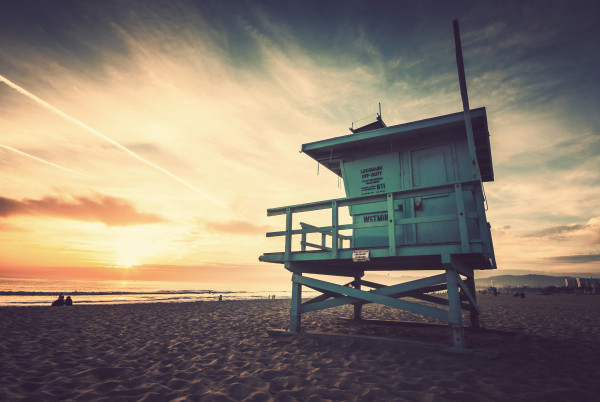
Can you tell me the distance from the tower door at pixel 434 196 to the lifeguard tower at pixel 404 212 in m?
0.02

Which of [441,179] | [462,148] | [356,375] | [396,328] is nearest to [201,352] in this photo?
[356,375]

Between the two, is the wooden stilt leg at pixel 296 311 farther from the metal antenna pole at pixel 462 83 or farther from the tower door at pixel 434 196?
the metal antenna pole at pixel 462 83

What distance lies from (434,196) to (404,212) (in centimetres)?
85

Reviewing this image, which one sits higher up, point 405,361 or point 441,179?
point 441,179

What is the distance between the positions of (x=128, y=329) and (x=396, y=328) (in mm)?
8447

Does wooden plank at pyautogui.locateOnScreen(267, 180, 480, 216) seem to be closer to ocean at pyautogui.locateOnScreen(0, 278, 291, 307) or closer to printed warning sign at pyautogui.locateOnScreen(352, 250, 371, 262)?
printed warning sign at pyautogui.locateOnScreen(352, 250, 371, 262)

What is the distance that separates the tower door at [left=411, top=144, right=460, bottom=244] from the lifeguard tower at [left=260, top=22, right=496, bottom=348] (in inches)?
0.9

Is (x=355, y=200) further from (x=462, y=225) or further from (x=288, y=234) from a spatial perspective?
(x=462, y=225)

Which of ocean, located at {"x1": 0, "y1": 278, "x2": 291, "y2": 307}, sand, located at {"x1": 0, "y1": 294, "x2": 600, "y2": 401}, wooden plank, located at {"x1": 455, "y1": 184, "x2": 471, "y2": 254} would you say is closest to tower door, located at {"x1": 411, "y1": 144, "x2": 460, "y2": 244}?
wooden plank, located at {"x1": 455, "y1": 184, "x2": 471, "y2": 254}

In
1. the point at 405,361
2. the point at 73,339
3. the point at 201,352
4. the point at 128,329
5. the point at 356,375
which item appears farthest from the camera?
the point at 128,329

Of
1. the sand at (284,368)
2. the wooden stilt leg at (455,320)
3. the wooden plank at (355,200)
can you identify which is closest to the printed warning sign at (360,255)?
the wooden plank at (355,200)

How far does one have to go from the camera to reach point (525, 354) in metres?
5.89

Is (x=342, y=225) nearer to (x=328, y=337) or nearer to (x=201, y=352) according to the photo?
(x=328, y=337)

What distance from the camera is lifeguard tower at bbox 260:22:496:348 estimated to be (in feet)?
20.6
